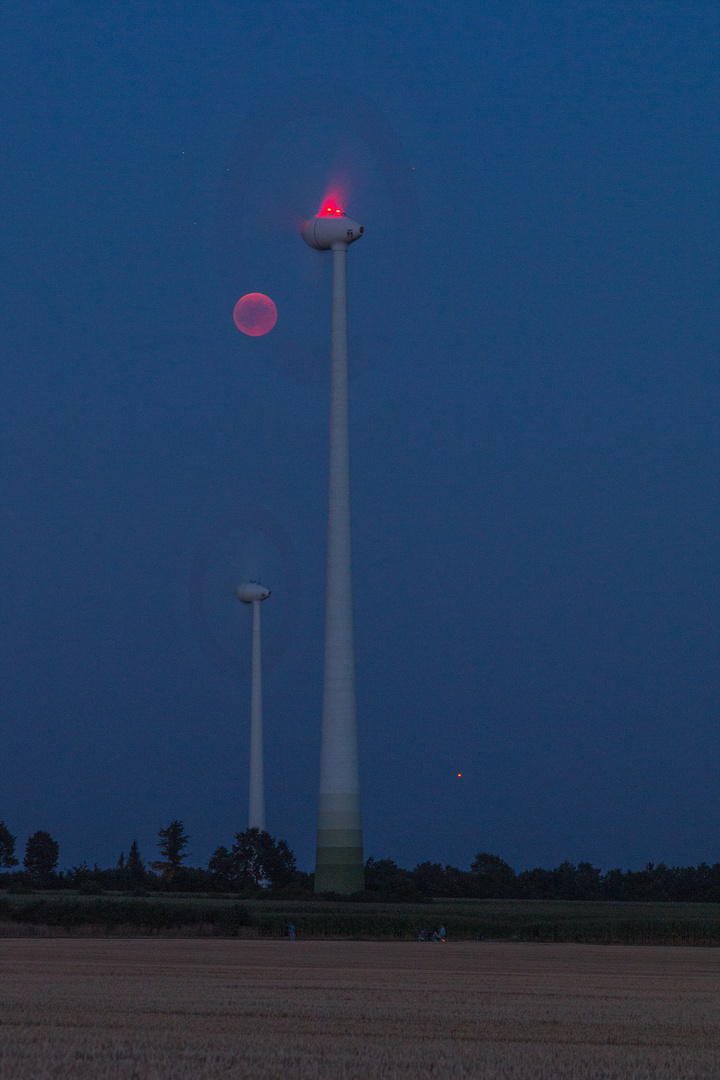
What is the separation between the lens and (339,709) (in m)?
100

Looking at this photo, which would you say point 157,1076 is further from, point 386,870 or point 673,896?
point 673,896

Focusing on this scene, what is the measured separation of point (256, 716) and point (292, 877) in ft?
81.6

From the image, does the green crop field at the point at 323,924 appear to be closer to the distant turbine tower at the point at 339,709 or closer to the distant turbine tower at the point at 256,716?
the distant turbine tower at the point at 339,709

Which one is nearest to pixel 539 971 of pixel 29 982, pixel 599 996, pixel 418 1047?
pixel 599 996

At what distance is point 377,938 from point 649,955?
20654mm

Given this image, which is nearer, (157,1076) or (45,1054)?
(157,1076)

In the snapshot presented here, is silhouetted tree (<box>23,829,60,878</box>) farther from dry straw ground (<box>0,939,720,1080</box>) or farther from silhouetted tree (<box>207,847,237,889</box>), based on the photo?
dry straw ground (<box>0,939,720,1080</box>)

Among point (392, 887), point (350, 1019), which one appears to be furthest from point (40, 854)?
point (350, 1019)

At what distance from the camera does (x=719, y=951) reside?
72750 mm

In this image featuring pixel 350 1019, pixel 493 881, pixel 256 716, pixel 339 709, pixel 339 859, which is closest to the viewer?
pixel 350 1019

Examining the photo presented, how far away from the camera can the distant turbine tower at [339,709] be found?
3920 inches

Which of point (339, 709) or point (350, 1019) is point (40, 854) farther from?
point (350, 1019)

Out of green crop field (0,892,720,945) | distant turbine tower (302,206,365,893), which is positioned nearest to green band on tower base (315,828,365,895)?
distant turbine tower (302,206,365,893)

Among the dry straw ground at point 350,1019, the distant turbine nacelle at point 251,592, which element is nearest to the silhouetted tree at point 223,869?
the distant turbine nacelle at point 251,592
